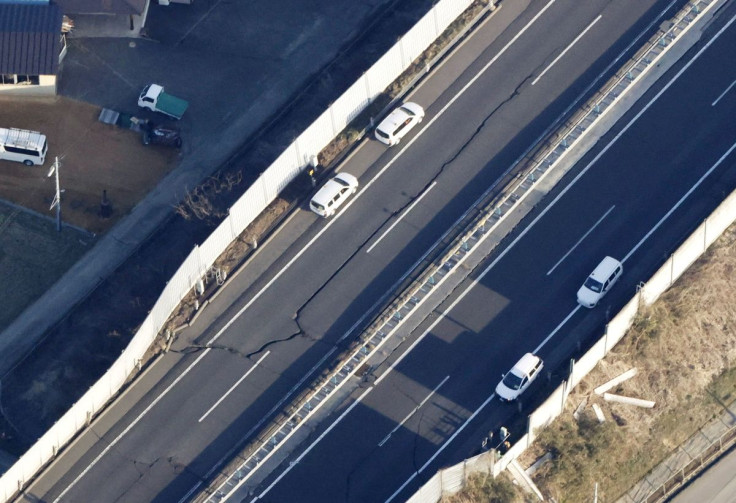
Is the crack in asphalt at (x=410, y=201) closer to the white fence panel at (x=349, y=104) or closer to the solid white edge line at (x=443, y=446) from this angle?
the white fence panel at (x=349, y=104)

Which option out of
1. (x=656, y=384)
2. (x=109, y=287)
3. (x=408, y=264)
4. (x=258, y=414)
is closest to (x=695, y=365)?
(x=656, y=384)

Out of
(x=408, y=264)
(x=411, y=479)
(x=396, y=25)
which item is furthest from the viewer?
(x=396, y=25)

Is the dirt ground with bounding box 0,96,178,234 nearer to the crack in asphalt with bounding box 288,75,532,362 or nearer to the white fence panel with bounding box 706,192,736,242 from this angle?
the crack in asphalt with bounding box 288,75,532,362

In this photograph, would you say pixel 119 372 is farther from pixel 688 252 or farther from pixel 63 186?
pixel 688 252

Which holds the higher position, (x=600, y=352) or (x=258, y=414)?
(x=258, y=414)

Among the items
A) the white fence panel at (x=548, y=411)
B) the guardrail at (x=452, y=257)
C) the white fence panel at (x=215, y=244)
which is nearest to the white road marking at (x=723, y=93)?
the guardrail at (x=452, y=257)

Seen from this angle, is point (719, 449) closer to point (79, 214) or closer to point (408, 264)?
point (408, 264)
